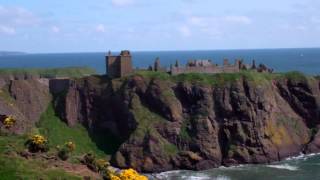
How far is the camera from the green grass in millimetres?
102812

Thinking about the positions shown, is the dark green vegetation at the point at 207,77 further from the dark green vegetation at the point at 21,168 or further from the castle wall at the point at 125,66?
the dark green vegetation at the point at 21,168

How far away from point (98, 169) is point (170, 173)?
48617mm

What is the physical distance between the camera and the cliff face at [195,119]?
97938mm

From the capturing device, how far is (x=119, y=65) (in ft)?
364

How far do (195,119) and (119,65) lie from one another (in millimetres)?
18189

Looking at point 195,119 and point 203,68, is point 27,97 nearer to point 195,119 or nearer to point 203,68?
point 195,119

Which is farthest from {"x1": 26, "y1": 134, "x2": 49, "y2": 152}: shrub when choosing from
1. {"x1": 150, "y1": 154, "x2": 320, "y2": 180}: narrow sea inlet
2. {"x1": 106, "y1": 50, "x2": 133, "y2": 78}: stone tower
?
{"x1": 106, "y1": 50, "x2": 133, "y2": 78}: stone tower

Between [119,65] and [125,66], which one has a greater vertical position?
[119,65]

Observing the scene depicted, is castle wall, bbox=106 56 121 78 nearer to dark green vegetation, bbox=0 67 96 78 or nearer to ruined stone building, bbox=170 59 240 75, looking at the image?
ruined stone building, bbox=170 59 240 75

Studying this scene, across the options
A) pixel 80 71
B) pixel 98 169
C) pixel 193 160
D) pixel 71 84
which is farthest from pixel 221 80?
pixel 98 169

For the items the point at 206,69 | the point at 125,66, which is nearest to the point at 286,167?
the point at 206,69

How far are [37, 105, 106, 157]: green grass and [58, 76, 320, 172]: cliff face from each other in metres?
1.78

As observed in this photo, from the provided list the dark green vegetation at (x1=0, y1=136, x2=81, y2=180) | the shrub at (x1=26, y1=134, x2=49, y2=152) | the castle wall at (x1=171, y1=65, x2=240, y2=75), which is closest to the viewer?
the dark green vegetation at (x1=0, y1=136, x2=81, y2=180)

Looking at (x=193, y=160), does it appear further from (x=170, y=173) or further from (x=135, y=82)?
(x=135, y=82)
